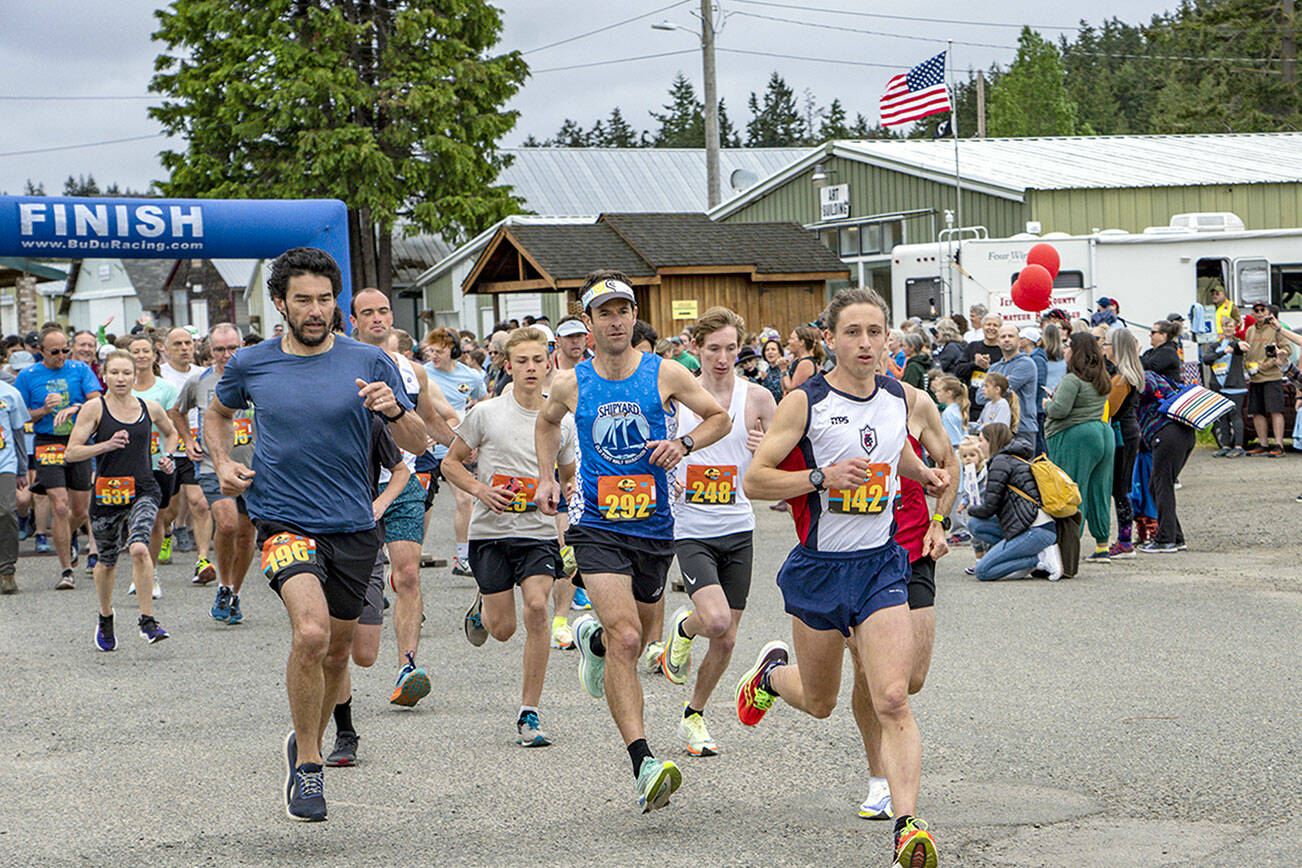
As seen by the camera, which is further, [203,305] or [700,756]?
[203,305]

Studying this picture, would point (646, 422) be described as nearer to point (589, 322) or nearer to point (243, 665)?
point (589, 322)

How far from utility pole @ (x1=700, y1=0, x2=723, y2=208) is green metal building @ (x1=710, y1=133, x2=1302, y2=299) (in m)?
2.73

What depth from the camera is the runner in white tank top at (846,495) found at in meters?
5.24

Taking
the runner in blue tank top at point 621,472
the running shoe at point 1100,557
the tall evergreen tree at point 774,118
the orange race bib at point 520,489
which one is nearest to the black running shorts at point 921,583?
the runner in blue tank top at point 621,472

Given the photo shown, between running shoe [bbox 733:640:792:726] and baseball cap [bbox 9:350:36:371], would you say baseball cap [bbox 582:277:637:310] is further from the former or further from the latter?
baseball cap [bbox 9:350:36:371]

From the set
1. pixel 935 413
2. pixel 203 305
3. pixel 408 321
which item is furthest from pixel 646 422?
pixel 203 305

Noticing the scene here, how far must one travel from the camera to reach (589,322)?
6.46 m

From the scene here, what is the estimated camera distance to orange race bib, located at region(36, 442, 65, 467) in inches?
557

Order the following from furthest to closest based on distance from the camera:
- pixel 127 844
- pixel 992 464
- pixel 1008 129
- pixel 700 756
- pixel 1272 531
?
pixel 1008 129 → pixel 1272 531 → pixel 992 464 → pixel 700 756 → pixel 127 844

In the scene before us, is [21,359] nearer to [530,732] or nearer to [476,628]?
[476,628]

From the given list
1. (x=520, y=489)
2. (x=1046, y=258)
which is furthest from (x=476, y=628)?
(x=1046, y=258)

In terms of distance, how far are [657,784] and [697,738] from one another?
1184mm

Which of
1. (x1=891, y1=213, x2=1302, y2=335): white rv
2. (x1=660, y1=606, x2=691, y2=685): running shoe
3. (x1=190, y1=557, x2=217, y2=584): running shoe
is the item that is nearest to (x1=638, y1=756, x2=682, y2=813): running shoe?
(x1=660, y1=606, x2=691, y2=685): running shoe

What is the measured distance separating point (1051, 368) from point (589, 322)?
10.4 m
